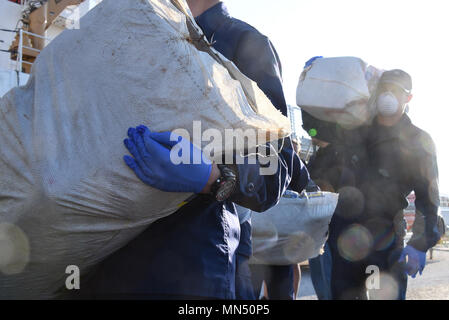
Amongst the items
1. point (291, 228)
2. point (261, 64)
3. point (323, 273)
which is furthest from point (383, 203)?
point (261, 64)

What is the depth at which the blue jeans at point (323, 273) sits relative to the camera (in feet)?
10.7

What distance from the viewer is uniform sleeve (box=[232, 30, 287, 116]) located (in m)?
1.38

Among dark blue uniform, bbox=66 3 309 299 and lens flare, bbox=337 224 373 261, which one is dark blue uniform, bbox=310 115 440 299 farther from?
dark blue uniform, bbox=66 3 309 299

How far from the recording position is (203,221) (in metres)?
1.22

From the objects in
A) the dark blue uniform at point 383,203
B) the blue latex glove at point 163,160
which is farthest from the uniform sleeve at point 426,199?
the blue latex glove at point 163,160

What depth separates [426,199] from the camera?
2967 mm

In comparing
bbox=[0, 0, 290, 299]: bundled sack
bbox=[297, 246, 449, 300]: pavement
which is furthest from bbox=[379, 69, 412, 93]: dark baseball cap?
bbox=[297, 246, 449, 300]: pavement

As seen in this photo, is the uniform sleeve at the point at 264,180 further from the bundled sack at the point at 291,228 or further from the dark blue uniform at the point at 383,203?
the dark blue uniform at the point at 383,203

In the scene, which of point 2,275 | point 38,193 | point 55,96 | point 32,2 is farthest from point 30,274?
point 32,2

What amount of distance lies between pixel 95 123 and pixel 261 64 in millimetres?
631

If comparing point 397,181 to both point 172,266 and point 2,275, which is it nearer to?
point 172,266

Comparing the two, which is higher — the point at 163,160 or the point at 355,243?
the point at 163,160

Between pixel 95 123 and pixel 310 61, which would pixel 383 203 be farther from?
pixel 95 123

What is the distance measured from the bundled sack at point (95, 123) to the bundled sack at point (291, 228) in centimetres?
198
